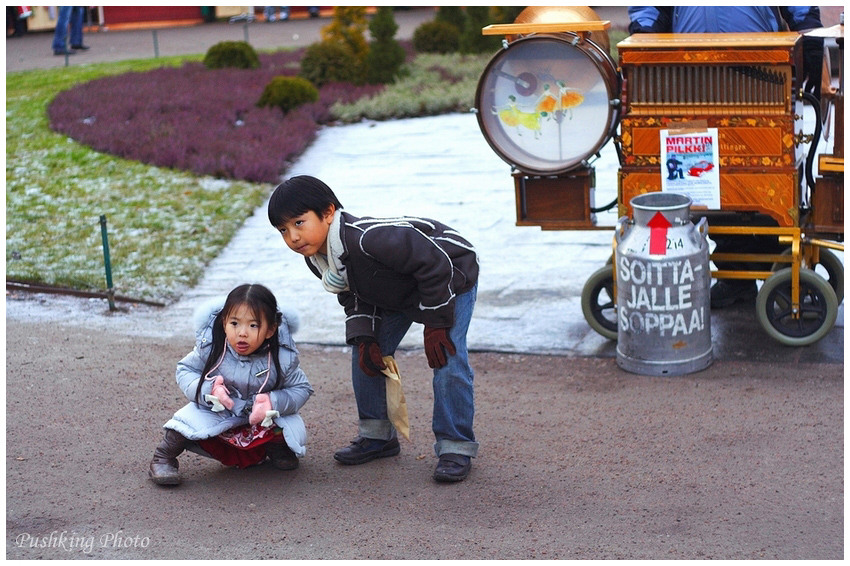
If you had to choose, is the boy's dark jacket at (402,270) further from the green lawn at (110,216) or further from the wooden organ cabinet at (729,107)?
the green lawn at (110,216)

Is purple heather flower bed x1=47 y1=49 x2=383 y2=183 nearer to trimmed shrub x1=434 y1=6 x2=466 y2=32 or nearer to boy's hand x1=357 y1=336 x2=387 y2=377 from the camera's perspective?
trimmed shrub x1=434 y1=6 x2=466 y2=32

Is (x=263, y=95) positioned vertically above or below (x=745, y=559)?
above

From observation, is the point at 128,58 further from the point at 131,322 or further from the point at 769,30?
the point at 769,30

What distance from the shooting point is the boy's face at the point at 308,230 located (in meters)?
4.04

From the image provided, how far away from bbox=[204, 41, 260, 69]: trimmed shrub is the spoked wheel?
39.3ft

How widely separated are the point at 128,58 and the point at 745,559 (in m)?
17.7

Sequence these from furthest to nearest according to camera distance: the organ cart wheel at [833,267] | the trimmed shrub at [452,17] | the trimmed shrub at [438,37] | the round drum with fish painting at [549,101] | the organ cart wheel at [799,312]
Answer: the trimmed shrub at [452,17] < the trimmed shrub at [438,37] < the organ cart wheel at [833,267] < the organ cart wheel at [799,312] < the round drum with fish painting at [549,101]

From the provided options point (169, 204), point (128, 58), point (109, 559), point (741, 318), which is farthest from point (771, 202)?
point (128, 58)

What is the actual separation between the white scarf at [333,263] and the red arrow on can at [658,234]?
5.72ft

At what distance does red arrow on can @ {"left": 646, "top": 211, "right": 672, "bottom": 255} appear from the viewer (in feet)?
17.4

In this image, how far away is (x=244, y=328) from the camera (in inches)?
167

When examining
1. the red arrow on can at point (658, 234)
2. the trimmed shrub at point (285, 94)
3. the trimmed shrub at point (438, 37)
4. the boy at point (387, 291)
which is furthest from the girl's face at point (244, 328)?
the trimmed shrub at point (438, 37)

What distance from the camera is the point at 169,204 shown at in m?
9.48

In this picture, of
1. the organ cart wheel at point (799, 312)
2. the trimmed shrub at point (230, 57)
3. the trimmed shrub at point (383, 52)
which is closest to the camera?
the organ cart wheel at point (799, 312)
